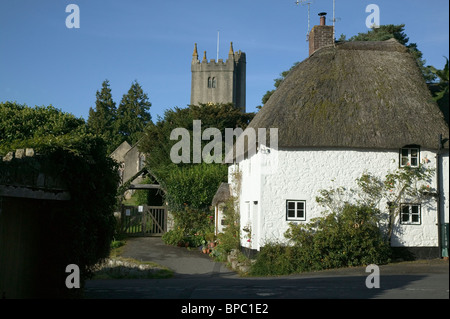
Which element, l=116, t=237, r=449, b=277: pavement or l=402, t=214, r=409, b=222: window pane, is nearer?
l=116, t=237, r=449, b=277: pavement

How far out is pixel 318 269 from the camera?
16578mm

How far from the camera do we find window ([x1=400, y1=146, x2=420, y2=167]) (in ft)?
59.0

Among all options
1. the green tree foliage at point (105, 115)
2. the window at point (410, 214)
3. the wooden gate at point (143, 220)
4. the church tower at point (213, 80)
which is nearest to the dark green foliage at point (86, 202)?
the window at point (410, 214)

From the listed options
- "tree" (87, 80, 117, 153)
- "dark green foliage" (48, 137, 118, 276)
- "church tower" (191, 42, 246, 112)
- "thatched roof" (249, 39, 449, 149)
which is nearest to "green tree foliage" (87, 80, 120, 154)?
"tree" (87, 80, 117, 153)

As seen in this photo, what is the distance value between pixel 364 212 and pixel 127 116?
6046cm

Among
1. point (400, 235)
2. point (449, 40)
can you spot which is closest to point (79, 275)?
point (449, 40)

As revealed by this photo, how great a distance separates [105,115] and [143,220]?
48.9m

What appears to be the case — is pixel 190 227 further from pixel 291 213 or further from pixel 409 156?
pixel 409 156

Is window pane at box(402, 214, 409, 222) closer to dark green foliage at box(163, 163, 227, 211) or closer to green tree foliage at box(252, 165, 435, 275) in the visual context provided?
green tree foliage at box(252, 165, 435, 275)

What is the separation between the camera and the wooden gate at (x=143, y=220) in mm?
28422

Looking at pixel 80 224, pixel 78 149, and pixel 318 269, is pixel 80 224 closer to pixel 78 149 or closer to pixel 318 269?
pixel 78 149

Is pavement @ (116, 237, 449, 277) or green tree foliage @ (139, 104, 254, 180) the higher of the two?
green tree foliage @ (139, 104, 254, 180)

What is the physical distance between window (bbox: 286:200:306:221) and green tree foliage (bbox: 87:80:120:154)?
54.3 meters

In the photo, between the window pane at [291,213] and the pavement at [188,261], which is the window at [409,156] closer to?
the pavement at [188,261]
